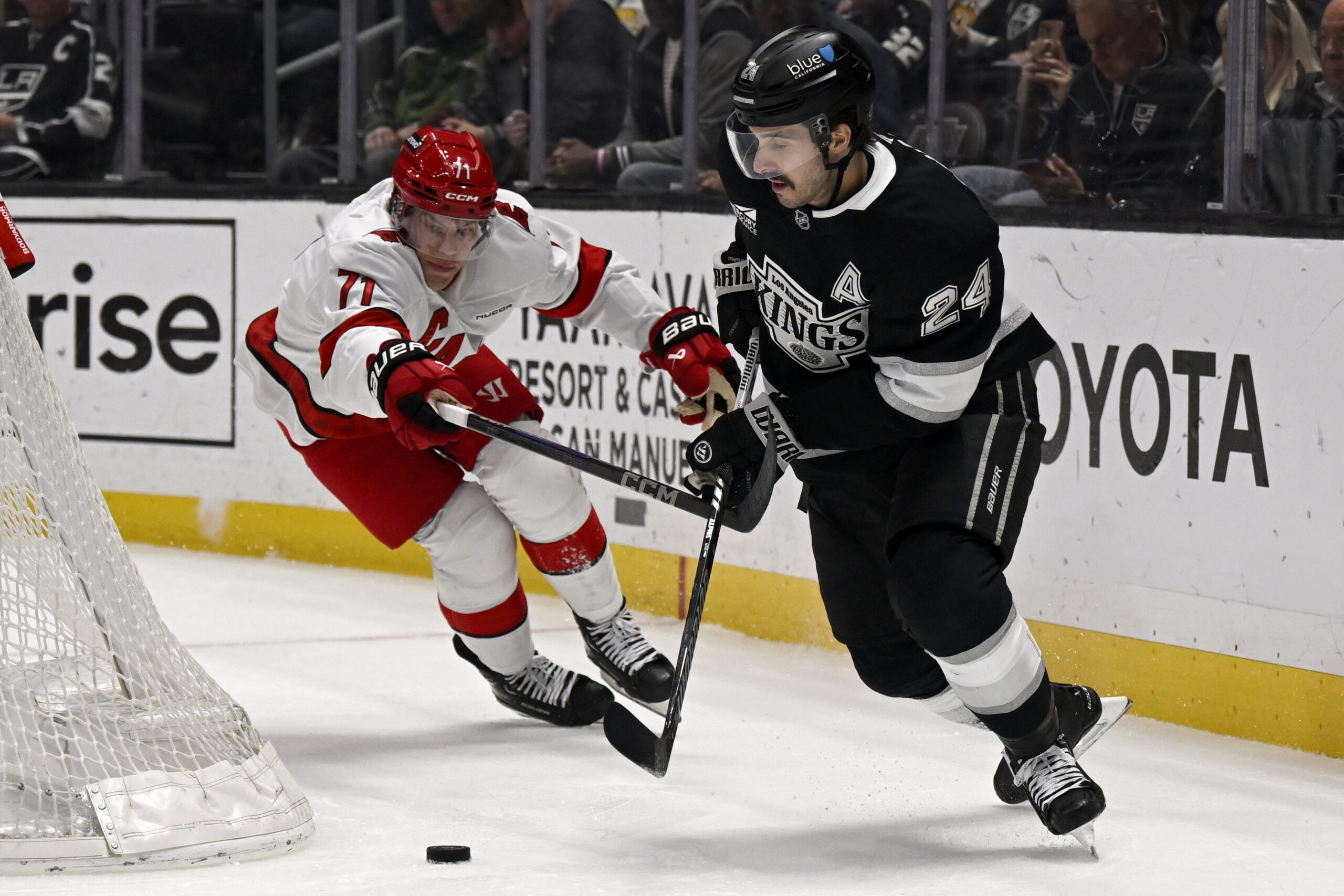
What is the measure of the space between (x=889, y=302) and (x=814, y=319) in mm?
152

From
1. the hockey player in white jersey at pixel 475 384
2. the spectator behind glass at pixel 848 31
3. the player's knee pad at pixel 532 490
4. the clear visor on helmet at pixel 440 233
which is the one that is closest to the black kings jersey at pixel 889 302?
the hockey player in white jersey at pixel 475 384

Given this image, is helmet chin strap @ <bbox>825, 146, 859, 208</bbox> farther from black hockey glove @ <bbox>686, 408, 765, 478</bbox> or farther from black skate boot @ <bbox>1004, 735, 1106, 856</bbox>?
black skate boot @ <bbox>1004, 735, 1106, 856</bbox>

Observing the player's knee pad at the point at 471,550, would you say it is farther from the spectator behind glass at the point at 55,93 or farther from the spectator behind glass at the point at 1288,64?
the spectator behind glass at the point at 55,93

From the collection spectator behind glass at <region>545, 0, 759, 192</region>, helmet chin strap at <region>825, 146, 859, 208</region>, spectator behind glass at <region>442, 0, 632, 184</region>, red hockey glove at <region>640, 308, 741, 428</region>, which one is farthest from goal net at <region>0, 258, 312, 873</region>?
spectator behind glass at <region>442, 0, 632, 184</region>

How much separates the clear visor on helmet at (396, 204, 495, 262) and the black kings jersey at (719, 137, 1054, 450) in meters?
0.56

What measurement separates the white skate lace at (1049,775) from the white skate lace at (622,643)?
898mm

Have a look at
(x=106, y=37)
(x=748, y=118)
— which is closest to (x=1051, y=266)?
(x=748, y=118)

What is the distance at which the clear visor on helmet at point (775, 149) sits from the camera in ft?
8.04

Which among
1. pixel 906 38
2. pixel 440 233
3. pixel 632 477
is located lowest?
pixel 632 477

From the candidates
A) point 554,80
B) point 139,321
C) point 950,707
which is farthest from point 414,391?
point 139,321

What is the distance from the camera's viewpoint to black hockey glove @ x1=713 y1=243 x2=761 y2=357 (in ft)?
9.23

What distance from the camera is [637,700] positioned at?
3.31m

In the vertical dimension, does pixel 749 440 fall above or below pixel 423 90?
below

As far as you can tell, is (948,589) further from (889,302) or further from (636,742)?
(636,742)
